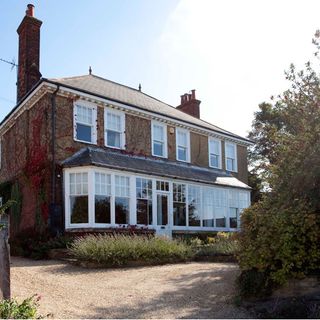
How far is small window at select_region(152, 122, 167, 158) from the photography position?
67.3ft

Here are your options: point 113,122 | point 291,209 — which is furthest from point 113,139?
point 291,209

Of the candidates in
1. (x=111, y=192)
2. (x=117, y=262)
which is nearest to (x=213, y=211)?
(x=111, y=192)

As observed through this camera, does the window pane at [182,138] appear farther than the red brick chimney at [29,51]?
Yes

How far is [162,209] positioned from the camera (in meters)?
18.8

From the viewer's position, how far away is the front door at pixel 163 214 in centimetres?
1843

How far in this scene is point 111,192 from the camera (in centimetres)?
1648

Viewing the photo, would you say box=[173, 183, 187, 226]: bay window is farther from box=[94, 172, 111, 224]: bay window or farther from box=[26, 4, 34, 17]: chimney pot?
box=[26, 4, 34, 17]: chimney pot

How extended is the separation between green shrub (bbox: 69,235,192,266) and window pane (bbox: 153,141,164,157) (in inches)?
303

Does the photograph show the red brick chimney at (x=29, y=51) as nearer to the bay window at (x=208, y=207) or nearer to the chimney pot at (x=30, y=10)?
the chimney pot at (x=30, y=10)

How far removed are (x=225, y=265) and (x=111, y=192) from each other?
6.16 metres

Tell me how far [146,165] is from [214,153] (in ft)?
20.7

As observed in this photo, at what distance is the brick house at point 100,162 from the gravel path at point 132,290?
4.89 metres

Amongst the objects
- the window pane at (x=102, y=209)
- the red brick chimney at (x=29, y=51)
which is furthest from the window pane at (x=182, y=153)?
the red brick chimney at (x=29, y=51)

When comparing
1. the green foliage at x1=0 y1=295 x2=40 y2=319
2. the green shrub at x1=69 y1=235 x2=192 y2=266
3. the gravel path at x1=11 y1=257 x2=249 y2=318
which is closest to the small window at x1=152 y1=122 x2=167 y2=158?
the green shrub at x1=69 y1=235 x2=192 y2=266
